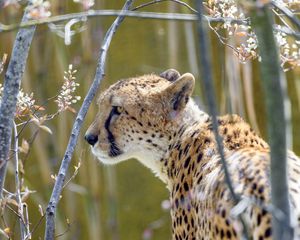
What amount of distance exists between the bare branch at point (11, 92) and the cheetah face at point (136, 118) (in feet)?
2.72

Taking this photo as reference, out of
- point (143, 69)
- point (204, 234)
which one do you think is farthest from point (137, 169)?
point (204, 234)

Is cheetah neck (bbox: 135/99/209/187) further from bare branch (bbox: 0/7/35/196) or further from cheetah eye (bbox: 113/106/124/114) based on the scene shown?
bare branch (bbox: 0/7/35/196)

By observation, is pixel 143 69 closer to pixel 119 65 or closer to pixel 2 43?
pixel 119 65

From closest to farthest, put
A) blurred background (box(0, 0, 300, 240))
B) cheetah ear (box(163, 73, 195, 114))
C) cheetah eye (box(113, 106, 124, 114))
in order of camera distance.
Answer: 1. cheetah ear (box(163, 73, 195, 114))
2. cheetah eye (box(113, 106, 124, 114))
3. blurred background (box(0, 0, 300, 240))

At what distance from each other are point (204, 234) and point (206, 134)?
457mm

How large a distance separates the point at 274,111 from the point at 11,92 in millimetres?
1006

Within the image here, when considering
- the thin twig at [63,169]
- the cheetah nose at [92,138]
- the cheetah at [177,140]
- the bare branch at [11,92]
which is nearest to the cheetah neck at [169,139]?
the cheetah at [177,140]

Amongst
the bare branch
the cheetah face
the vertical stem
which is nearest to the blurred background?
the cheetah face

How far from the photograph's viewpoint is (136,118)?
10.2 ft

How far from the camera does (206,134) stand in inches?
115

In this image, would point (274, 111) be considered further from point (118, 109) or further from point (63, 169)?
point (118, 109)

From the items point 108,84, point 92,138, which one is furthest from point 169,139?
point 108,84

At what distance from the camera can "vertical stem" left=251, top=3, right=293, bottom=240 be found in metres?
1.42

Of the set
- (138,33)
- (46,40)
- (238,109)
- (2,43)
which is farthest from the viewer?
(138,33)
